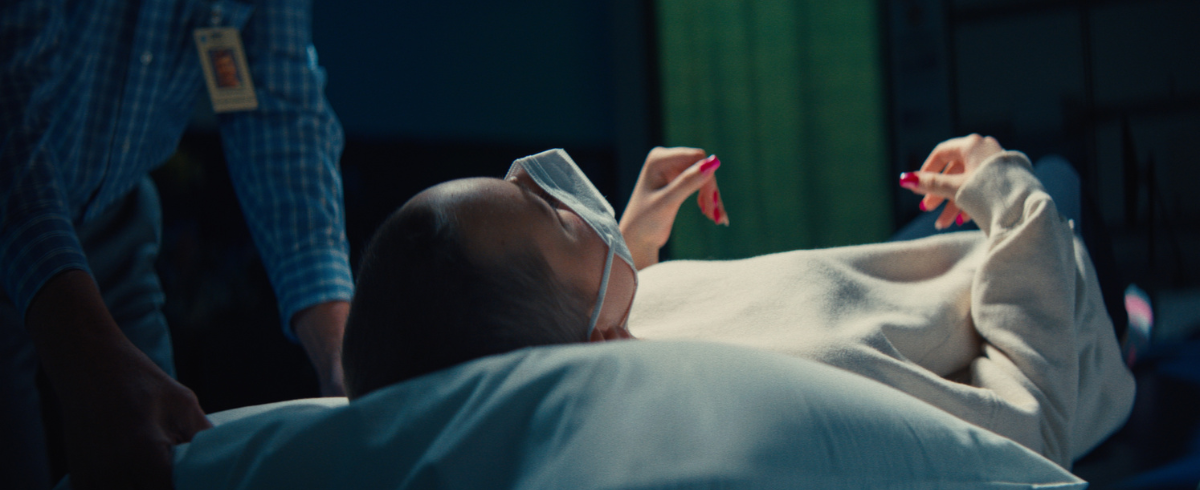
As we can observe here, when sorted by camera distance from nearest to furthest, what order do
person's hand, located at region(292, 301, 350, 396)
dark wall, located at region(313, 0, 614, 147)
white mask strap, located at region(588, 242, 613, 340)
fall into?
white mask strap, located at region(588, 242, 613, 340)
person's hand, located at region(292, 301, 350, 396)
dark wall, located at region(313, 0, 614, 147)

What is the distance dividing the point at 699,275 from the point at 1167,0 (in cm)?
188

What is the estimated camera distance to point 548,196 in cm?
73

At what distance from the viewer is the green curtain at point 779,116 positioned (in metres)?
2.41

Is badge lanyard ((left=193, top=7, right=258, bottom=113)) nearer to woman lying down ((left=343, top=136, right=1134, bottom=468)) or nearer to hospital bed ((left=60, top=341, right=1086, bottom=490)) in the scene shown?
woman lying down ((left=343, top=136, right=1134, bottom=468))

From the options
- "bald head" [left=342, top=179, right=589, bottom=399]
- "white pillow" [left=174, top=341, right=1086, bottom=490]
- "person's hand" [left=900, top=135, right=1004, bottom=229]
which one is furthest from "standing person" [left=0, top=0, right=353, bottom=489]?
"person's hand" [left=900, top=135, right=1004, bottom=229]

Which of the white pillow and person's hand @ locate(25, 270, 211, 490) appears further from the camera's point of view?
person's hand @ locate(25, 270, 211, 490)

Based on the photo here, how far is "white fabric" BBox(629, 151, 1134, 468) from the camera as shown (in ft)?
2.57

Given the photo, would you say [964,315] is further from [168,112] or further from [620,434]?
[168,112]

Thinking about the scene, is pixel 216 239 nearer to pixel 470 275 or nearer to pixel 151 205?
pixel 151 205

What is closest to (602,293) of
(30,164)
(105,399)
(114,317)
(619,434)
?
(619,434)

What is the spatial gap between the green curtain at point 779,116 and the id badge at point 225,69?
1827mm

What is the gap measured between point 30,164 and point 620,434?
0.74 m

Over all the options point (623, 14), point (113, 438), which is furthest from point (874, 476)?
point (623, 14)

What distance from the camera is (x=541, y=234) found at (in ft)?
2.16
